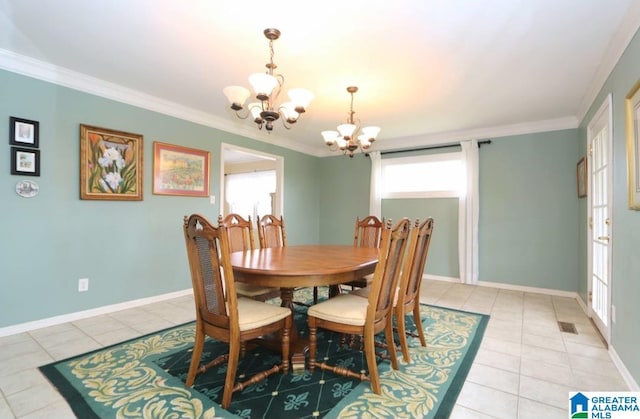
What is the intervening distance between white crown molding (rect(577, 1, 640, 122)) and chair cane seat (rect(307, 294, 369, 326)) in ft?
8.11

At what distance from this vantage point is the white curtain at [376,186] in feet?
17.3

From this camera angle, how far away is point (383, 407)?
63.7 inches

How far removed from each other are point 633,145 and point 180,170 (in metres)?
4.18

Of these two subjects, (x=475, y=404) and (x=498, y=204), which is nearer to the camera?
(x=475, y=404)

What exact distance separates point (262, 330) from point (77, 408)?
1.04 metres

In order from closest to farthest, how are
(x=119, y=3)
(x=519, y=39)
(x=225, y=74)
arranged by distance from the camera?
1. (x=119, y=3)
2. (x=519, y=39)
3. (x=225, y=74)

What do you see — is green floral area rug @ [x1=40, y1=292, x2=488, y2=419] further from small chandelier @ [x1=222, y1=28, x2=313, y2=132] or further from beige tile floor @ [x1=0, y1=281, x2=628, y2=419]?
small chandelier @ [x1=222, y1=28, x2=313, y2=132]

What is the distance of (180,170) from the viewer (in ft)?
12.3

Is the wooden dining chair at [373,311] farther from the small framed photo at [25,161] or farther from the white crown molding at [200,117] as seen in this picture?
the white crown molding at [200,117]

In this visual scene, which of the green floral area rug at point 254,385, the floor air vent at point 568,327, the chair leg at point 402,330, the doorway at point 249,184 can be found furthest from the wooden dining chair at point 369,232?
the doorway at point 249,184

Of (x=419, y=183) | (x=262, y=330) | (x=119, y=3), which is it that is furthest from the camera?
(x=419, y=183)

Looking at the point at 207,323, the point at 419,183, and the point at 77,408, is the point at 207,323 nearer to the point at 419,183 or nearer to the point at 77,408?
the point at 77,408

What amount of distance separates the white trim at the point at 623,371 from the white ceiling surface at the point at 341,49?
2197mm

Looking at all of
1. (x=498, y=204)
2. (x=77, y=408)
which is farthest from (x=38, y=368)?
(x=498, y=204)
